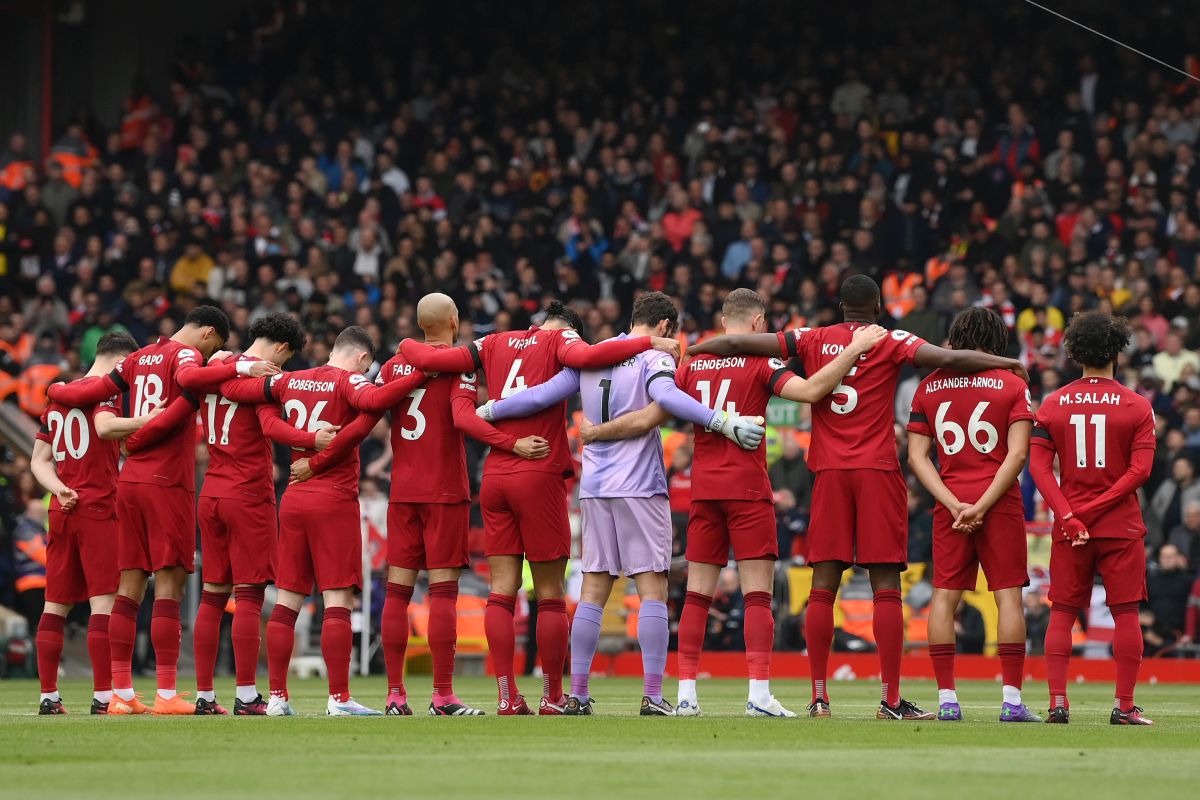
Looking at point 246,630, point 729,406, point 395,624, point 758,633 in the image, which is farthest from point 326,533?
point 758,633

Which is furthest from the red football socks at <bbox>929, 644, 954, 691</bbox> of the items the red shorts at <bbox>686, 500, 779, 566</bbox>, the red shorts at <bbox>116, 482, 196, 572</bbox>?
the red shorts at <bbox>116, 482, 196, 572</bbox>

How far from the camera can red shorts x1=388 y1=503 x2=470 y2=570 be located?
1195 centimetres

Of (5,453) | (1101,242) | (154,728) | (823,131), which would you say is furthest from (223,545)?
(823,131)

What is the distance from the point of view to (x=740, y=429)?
11.5m

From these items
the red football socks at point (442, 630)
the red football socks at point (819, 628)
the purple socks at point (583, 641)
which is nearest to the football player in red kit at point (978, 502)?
the red football socks at point (819, 628)

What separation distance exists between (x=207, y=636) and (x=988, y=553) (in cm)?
506

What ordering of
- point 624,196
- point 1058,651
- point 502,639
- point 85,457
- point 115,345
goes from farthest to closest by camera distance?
1. point 624,196
2. point 115,345
3. point 85,457
4. point 502,639
5. point 1058,651

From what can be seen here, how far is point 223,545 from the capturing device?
12.3m

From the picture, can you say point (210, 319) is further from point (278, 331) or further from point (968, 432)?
point (968, 432)

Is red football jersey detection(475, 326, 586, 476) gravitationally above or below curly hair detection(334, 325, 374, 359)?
below

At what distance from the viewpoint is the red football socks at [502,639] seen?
1182cm

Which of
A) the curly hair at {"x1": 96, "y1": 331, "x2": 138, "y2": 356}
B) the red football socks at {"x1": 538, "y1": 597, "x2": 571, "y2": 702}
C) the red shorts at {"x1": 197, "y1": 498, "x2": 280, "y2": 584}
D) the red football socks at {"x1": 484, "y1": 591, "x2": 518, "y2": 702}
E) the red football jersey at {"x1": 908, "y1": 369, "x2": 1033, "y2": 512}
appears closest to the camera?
the red football jersey at {"x1": 908, "y1": 369, "x2": 1033, "y2": 512}

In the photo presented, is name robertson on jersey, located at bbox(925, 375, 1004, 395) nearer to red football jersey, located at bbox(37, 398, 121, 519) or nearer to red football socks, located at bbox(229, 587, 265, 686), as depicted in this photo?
red football socks, located at bbox(229, 587, 265, 686)

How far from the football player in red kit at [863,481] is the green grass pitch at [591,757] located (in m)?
0.45
